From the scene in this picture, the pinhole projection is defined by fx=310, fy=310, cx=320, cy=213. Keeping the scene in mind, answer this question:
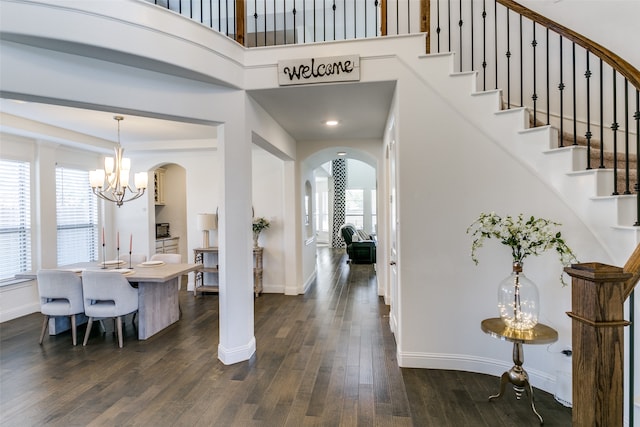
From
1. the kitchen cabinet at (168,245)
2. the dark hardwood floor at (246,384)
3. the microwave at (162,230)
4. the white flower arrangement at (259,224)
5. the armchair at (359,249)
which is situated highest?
the white flower arrangement at (259,224)

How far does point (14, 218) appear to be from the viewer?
4.45 meters

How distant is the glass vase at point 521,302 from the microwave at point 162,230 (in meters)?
6.50

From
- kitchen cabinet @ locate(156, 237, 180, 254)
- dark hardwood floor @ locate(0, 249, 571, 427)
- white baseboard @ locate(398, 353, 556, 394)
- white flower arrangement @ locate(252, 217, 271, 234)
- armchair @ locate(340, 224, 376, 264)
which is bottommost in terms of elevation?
dark hardwood floor @ locate(0, 249, 571, 427)

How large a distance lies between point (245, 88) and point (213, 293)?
3841 mm

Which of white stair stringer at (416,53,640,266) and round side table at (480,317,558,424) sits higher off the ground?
white stair stringer at (416,53,640,266)

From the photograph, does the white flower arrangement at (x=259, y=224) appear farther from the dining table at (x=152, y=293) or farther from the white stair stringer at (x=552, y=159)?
the white stair stringer at (x=552, y=159)

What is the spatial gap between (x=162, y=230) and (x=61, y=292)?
11.0ft

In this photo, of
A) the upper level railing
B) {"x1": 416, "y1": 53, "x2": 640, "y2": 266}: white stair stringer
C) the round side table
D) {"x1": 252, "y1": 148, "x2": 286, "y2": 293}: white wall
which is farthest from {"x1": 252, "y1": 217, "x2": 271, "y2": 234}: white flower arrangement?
the round side table

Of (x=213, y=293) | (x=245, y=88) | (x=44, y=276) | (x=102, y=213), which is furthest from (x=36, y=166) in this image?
(x=245, y=88)


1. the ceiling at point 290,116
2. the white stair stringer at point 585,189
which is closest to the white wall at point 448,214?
the white stair stringer at point 585,189

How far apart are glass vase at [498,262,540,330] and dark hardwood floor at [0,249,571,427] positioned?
67 cm

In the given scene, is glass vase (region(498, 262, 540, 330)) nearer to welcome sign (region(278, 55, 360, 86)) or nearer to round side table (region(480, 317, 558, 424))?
round side table (region(480, 317, 558, 424))

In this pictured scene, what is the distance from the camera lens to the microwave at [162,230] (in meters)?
6.68

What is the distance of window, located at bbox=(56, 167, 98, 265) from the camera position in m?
5.15
